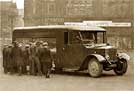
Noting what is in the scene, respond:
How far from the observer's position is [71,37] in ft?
70.0

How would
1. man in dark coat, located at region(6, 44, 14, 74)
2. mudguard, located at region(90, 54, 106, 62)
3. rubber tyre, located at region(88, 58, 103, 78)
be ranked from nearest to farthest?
mudguard, located at region(90, 54, 106, 62)
rubber tyre, located at region(88, 58, 103, 78)
man in dark coat, located at region(6, 44, 14, 74)

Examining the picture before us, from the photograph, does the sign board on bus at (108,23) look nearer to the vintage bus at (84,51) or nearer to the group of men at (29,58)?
the vintage bus at (84,51)

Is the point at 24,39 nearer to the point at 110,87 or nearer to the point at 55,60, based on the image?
the point at 55,60

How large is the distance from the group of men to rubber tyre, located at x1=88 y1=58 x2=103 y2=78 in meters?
1.81

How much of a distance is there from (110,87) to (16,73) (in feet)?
25.9

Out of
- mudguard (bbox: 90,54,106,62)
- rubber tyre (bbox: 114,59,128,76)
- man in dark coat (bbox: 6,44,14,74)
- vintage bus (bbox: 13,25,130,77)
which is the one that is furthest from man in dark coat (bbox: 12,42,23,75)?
rubber tyre (bbox: 114,59,128,76)

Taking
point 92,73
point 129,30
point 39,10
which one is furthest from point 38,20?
point 92,73

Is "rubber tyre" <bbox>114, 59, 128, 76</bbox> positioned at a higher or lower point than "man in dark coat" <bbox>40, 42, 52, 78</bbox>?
lower

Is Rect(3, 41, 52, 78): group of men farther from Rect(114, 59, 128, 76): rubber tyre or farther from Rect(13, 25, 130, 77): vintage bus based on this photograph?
Rect(114, 59, 128, 76): rubber tyre

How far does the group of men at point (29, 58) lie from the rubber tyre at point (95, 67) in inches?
71.1

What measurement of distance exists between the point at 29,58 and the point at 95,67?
3253 millimetres

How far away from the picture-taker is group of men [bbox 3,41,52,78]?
20.2m

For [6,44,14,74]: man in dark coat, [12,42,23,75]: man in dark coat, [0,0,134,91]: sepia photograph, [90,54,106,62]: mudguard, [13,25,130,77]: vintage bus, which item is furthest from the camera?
[6,44,14,74]: man in dark coat

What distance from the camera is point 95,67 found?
65.2ft
